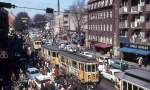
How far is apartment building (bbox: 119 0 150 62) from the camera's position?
52750mm

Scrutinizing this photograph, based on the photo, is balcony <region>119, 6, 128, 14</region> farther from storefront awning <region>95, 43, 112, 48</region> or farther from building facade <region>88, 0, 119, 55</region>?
storefront awning <region>95, 43, 112, 48</region>

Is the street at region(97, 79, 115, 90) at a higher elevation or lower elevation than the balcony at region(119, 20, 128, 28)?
lower

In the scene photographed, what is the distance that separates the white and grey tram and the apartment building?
2712 cm

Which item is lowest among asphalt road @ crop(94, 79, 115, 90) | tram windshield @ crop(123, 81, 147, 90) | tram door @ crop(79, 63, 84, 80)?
asphalt road @ crop(94, 79, 115, 90)

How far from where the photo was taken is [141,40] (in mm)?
53625

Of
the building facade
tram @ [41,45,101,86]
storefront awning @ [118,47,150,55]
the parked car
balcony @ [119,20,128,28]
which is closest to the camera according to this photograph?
tram @ [41,45,101,86]

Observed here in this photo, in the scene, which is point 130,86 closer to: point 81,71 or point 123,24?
point 81,71

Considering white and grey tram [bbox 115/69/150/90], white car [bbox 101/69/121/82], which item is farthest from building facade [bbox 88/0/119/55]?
white and grey tram [bbox 115/69/150/90]

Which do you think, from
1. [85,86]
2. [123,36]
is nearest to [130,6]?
[123,36]

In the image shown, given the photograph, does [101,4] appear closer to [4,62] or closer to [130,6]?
[130,6]

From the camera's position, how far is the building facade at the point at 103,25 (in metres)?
65.0

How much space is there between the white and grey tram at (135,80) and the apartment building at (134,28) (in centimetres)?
2712

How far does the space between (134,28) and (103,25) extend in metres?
17.6

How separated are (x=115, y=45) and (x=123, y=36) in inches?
155
